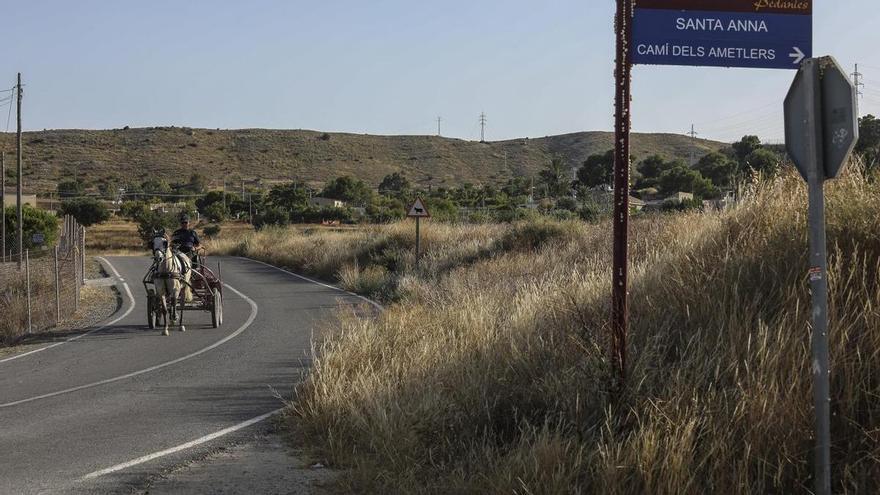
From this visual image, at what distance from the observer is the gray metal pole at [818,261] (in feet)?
15.5

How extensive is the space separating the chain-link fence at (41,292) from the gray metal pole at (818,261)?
16416mm

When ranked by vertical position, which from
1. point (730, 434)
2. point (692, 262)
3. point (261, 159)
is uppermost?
point (261, 159)

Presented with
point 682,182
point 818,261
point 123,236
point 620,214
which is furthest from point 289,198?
point 818,261

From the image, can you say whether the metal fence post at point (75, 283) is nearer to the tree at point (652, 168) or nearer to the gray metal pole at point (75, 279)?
the gray metal pole at point (75, 279)

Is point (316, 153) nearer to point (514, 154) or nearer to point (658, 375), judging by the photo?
point (514, 154)

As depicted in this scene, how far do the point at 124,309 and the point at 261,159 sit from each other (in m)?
94.9

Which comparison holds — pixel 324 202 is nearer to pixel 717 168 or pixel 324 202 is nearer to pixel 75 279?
pixel 717 168

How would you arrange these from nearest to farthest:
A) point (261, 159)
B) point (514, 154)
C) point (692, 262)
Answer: point (692, 262) < point (261, 159) < point (514, 154)

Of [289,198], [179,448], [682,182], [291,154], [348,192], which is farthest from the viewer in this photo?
[291,154]

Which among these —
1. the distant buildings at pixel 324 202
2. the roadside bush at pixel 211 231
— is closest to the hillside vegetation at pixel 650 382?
the roadside bush at pixel 211 231

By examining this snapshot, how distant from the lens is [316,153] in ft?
391

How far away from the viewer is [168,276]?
1666 cm

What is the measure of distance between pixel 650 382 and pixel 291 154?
115 m

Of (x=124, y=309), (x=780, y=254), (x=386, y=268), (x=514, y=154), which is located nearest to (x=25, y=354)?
(x=124, y=309)
